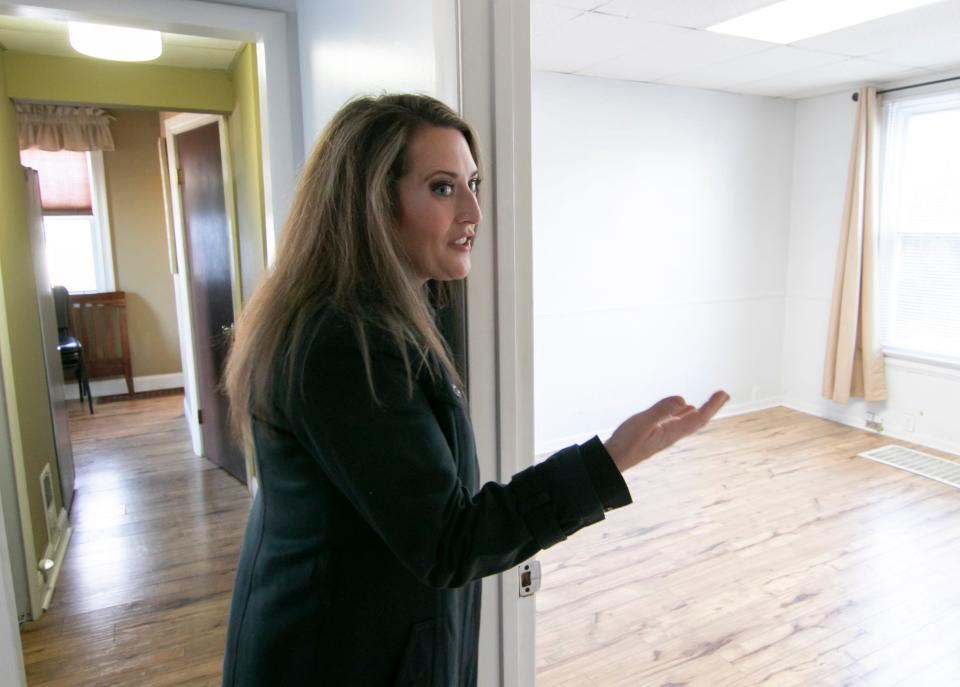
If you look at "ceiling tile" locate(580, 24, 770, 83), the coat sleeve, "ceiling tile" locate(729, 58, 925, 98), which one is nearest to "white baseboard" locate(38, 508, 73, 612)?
the coat sleeve

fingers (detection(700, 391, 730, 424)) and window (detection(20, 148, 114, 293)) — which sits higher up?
window (detection(20, 148, 114, 293))

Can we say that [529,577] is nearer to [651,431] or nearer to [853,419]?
[651,431]

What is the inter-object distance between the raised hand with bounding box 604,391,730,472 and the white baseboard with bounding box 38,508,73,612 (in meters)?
2.76

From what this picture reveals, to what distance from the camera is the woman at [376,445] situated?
69cm

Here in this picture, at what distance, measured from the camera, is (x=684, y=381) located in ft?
16.1

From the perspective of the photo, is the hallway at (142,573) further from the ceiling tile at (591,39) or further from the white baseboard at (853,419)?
the white baseboard at (853,419)

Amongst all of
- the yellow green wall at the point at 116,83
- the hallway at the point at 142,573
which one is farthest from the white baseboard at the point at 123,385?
the yellow green wall at the point at 116,83

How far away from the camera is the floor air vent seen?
153 inches

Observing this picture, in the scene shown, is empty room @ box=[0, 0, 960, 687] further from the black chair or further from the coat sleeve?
the black chair

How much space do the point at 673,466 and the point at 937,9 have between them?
2.59 metres

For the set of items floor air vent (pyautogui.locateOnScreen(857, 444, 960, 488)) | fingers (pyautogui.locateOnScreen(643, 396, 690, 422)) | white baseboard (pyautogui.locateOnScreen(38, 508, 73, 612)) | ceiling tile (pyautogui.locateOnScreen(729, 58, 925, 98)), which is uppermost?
ceiling tile (pyautogui.locateOnScreen(729, 58, 925, 98))

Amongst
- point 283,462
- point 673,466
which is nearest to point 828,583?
point 673,466

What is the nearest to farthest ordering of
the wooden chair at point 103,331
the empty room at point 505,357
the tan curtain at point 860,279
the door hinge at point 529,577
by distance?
1. the empty room at point 505,357
2. the door hinge at point 529,577
3. the tan curtain at point 860,279
4. the wooden chair at point 103,331

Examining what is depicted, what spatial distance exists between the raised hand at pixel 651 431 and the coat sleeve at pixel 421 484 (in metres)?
0.02
